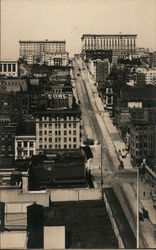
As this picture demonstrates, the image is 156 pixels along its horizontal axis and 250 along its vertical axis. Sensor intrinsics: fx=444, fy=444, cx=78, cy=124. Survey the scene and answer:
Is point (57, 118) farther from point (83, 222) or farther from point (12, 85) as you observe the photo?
point (12, 85)

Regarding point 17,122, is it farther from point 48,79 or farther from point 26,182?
point 48,79

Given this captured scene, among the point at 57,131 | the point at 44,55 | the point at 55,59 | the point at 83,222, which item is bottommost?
the point at 83,222

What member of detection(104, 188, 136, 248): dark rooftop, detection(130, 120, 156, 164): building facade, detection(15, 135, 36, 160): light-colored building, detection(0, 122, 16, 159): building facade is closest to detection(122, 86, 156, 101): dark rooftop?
detection(130, 120, 156, 164): building facade

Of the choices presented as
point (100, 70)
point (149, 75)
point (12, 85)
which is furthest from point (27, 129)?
point (149, 75)

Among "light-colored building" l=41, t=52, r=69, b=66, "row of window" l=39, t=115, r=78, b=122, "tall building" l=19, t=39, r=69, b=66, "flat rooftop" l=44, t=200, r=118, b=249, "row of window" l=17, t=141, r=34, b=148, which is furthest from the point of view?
"tall building" l=19, t=39, r=69, b=66

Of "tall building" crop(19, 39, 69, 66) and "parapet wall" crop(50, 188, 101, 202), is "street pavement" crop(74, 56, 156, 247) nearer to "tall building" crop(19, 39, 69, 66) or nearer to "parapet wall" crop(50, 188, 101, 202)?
"parapet wall" crop(50, 188, 101, 202)

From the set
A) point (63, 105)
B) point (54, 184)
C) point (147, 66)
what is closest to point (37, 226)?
point (54, 184)

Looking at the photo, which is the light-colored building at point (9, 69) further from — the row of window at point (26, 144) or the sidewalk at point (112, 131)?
the row of window at point (26, 144)
